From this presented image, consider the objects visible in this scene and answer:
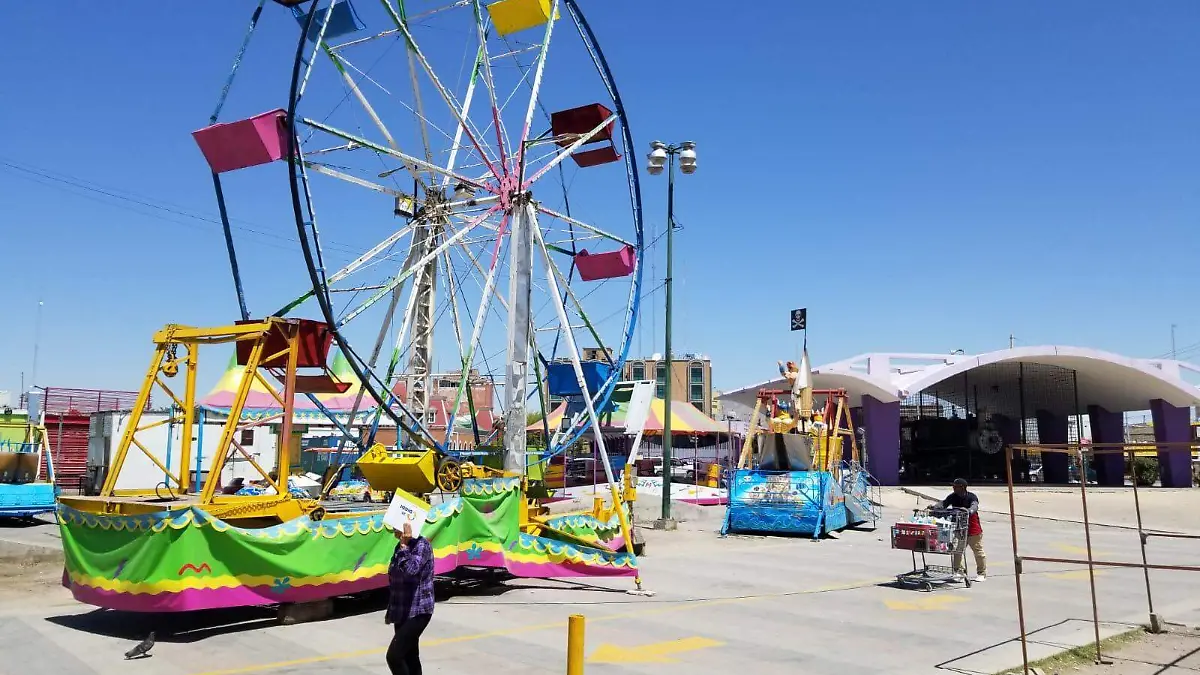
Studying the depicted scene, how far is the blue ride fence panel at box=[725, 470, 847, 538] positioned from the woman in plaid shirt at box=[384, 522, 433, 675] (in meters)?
15.8

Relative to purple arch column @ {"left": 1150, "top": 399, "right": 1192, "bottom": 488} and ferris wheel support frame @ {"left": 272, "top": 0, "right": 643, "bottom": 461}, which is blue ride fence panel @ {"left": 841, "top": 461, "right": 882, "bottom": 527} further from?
purple arch column @ {"left": 1150, "top": 399, "right": 1192, "bottom": 488}

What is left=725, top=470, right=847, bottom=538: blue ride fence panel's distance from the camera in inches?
852

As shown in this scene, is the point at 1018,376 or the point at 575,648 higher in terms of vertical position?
the point at 1018,376

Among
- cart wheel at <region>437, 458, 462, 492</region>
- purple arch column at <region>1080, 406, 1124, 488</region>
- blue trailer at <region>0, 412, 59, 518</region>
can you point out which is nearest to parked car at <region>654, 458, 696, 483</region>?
purple arch column at <region>1080, 406, 1124, 488</region>

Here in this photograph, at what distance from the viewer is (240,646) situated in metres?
9.10

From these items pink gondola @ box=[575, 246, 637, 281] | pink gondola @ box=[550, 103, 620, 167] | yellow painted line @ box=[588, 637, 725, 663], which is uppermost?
pink gondola @ box=[550, 103, 620, 167]

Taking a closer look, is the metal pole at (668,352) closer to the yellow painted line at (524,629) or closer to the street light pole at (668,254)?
the street light pole at (668,254)

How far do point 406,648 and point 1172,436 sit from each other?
5060 cm

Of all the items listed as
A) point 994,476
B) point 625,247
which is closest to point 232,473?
point 625,247

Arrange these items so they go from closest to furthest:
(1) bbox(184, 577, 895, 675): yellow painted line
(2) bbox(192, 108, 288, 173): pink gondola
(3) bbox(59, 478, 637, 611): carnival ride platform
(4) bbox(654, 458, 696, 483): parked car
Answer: (1) bbox(184, 577, 895, 675): yellow painted line → (3) bbox(59, 478, 637, 611): carnival ride platform → (2) bbox(192, 108, 288, 173): pink gondola → (4) bbox(654, 458, 696, 483): parked car

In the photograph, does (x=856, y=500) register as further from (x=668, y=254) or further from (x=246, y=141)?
(x=246, y=141)

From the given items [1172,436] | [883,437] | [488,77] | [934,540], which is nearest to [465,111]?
[488,77]

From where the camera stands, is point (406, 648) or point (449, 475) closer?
point (406, 648)

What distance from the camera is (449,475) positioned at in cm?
1451
